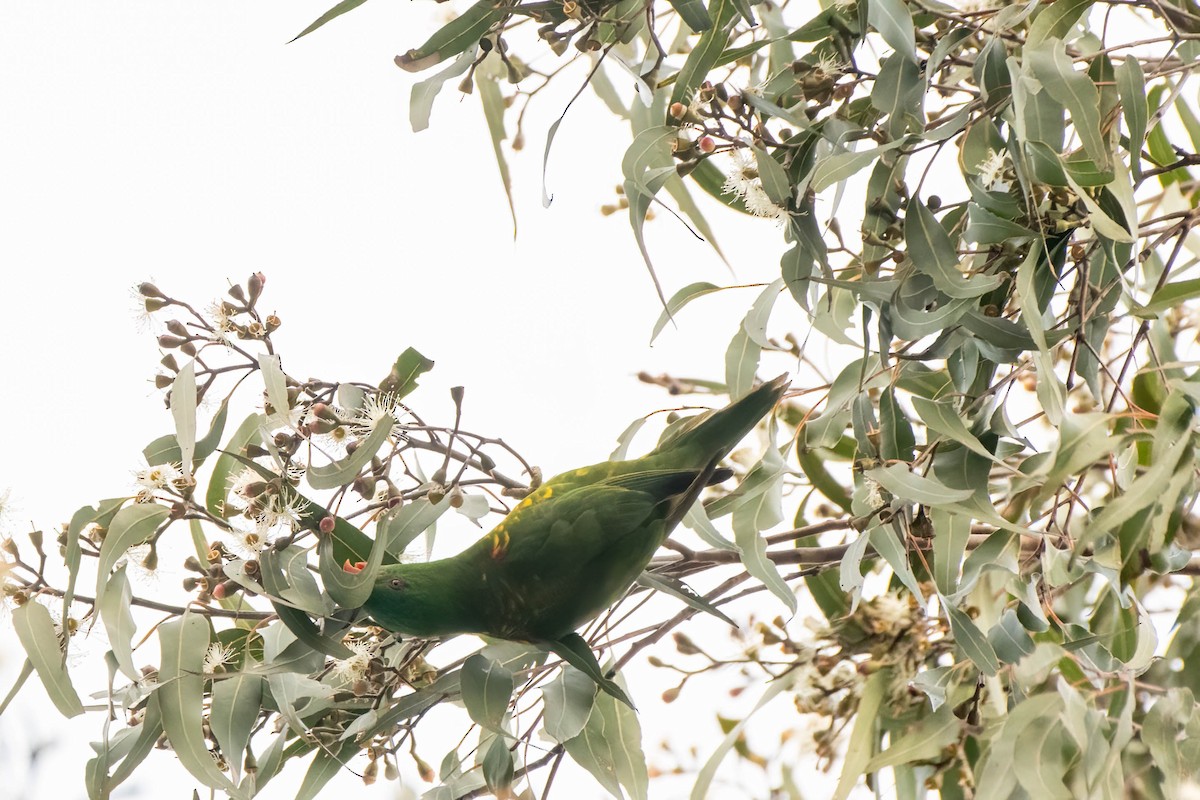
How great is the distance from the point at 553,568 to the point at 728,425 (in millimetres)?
145

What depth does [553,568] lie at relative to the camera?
0.63m

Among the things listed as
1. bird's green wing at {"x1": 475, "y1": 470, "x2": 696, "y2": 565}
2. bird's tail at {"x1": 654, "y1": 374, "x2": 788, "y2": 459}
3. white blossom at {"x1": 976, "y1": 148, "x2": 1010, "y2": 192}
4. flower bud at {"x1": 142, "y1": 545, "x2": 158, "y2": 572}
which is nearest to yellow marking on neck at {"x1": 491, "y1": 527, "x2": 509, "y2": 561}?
bird's green wing at {"x1": 475, "y1": 470, "x2": 696, "y2": 565}

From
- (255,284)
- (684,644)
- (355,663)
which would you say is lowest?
(684,644)

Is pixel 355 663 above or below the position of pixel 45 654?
below

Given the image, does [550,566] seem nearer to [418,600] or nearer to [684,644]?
[418,600]

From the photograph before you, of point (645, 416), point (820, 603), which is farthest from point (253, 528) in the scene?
point (820, 603)

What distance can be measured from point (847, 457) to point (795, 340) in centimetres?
14

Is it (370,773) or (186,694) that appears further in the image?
(370,773)

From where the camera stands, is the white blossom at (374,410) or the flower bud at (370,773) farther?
the flower bud at (370,773)

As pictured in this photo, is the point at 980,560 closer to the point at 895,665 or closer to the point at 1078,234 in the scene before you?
the point at 895,665

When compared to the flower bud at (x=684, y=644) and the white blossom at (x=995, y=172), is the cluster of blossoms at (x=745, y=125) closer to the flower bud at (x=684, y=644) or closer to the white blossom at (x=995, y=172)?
the white blossom at (x=995, y=172)

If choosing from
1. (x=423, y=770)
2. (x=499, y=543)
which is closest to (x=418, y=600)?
(x=499, y=543)

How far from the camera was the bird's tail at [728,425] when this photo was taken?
0.67 meters

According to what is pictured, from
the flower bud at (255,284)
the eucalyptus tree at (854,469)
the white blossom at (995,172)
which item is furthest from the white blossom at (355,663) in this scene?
the white blossom at (995,172)
